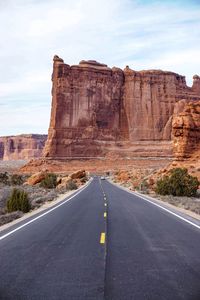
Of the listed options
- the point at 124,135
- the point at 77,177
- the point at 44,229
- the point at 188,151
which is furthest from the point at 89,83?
the point at 44,229

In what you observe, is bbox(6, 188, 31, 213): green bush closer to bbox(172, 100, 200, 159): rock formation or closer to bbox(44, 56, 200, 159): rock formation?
bbox(172, 100, 200, 159): rock formation

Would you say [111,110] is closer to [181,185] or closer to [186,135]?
[186,135]

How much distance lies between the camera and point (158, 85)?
5595 inches

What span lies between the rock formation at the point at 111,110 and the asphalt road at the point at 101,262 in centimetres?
10844

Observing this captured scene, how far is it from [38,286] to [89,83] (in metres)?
130

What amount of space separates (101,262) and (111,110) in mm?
128370

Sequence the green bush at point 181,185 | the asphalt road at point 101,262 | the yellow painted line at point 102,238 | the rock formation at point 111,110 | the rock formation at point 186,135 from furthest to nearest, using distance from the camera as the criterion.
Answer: the rock formation at point 111,110 < the rock formation at point 186,135 < the green bush at point 181,185 < the yellow painted line at point 102,238 < the asphalt road at point 101,262

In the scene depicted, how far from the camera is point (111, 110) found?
135625 mm

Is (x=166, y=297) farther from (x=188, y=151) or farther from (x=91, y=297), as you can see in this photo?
(x=188, y=151)

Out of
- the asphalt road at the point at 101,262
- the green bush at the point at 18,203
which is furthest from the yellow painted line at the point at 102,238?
the green bush at the point at 18,203

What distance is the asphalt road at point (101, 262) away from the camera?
6.14 meters

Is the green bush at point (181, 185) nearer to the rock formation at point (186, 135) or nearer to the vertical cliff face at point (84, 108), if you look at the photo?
the rock formation at point (186, 135)

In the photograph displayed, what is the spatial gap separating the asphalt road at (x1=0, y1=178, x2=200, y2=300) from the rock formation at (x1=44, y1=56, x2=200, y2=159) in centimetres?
10844

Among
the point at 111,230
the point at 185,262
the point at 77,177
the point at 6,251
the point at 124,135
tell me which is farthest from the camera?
the point at 124,135
